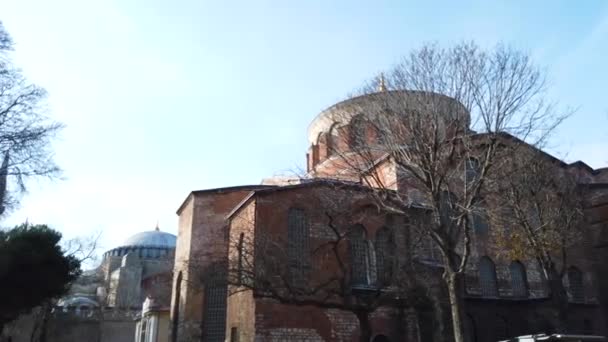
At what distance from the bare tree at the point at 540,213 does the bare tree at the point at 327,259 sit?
3414 mm

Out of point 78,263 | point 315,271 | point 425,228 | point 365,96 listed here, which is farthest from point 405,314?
point 78,263

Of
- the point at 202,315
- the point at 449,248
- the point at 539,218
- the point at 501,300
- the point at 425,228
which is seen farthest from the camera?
the point at 202,315

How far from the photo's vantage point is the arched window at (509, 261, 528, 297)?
1967 centimetres

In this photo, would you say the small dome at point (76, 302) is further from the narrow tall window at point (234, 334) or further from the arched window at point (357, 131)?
the arched window at point (357, 131)

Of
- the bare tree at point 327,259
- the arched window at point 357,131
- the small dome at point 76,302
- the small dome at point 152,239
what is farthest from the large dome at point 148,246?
the arched window at point 357,131

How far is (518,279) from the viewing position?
20.0 m

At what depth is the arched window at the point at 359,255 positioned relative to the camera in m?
17.2

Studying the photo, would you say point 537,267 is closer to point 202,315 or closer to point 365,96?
point 365,96

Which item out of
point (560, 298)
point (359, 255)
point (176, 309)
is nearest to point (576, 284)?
point (560, 298)

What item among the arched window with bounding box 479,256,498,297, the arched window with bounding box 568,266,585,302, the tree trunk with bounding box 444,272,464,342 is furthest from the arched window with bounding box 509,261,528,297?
the tree trunk with bounding box 444,272,464,342

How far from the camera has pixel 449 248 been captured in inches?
460

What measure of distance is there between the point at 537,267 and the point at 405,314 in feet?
22.0

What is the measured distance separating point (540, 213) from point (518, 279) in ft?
19.1

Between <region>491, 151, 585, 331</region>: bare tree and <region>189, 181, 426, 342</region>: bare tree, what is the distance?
11.2ft
